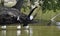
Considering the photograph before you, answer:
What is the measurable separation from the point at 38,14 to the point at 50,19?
0.81 ft

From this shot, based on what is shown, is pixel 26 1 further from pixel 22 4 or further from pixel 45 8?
pixel 45 8

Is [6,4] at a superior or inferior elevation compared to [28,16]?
superior

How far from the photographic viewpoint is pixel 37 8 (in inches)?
134

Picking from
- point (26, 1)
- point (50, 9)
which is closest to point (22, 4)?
point (26, 1)

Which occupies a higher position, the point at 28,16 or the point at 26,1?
the point at 26,1

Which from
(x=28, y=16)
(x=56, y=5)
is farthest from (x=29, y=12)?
(x=56, y=5)

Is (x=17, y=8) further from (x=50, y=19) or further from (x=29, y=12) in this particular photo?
(x=50, y=19)

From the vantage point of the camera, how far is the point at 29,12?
3.39 m

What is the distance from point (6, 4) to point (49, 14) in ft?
2.70

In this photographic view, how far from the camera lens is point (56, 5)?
3451mm

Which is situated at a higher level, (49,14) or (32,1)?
(32,1)

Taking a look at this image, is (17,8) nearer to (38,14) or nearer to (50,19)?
(38,14)

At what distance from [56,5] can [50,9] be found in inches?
5.6

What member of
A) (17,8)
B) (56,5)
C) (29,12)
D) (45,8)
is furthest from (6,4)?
(56,5)
